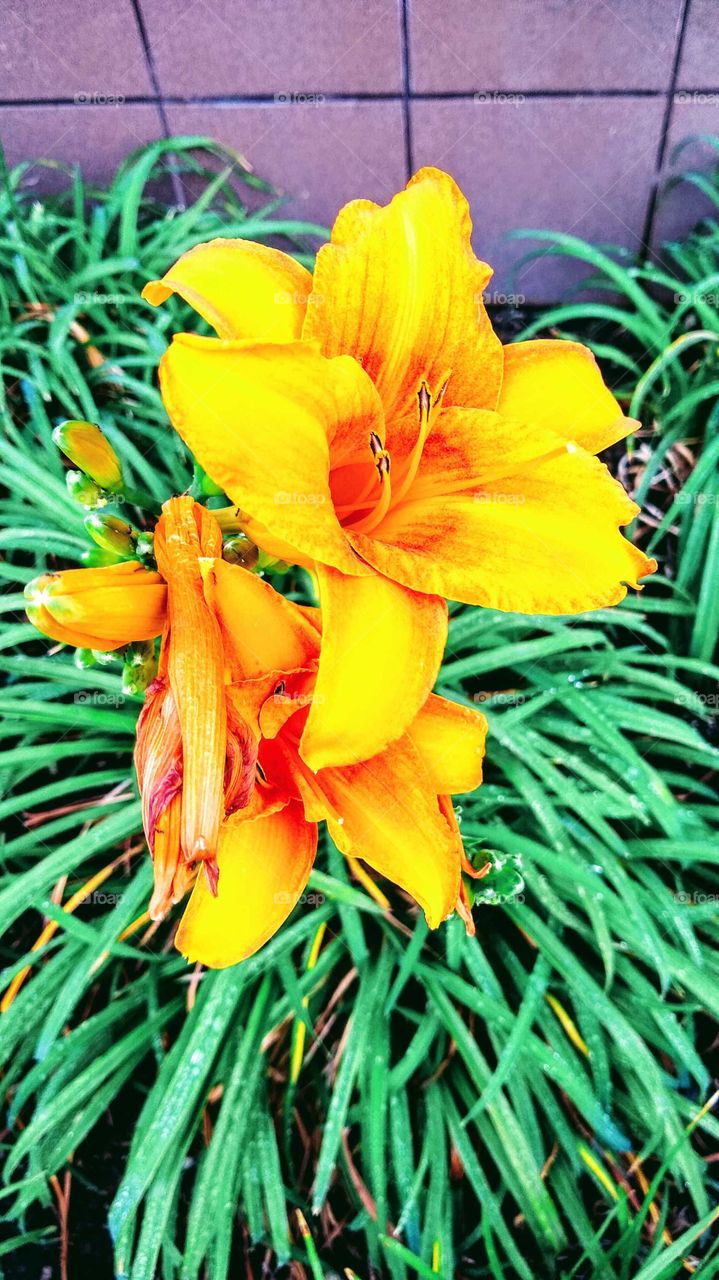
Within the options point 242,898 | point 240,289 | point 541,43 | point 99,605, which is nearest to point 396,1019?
point 242,898

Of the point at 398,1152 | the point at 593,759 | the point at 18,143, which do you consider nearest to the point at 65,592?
the point at 398,1152

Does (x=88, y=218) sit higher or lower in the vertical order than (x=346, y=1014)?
higher

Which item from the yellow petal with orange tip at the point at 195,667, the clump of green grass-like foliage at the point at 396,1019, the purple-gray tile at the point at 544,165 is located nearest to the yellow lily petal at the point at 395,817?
the yellow petal with orange tip at the point at 195,667

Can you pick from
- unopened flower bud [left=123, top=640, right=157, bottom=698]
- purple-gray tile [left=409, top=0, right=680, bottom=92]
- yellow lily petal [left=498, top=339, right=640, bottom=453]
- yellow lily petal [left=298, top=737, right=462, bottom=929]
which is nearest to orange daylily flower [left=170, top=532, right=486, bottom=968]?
yellow lily petal [left=298, top=737, right=462, bottom=929]

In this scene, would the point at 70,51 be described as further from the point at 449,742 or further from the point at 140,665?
the point at 449,742

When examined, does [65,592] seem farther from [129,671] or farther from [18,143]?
[18,143]

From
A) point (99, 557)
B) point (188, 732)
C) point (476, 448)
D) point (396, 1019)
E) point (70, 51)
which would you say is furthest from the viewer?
point (70, 51)

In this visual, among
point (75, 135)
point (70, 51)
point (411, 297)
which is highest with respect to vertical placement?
point (70, 51)
